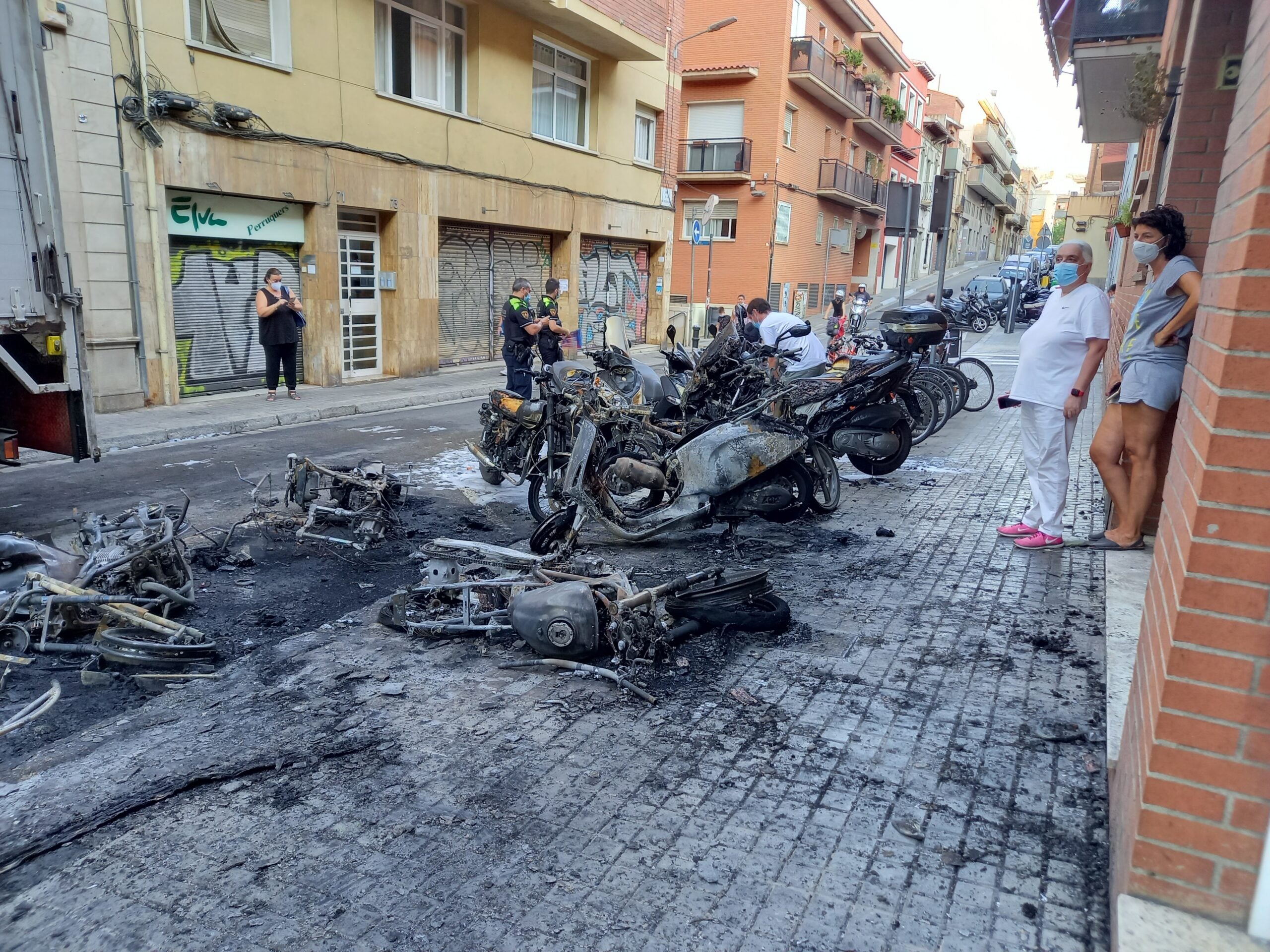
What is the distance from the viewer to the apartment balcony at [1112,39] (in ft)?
26.5

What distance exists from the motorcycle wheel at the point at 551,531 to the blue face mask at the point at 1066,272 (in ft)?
11.7

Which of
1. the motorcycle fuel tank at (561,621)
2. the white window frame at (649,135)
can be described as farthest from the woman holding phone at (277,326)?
the white window frame at (649,135)

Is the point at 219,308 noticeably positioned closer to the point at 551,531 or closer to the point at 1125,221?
the point at 551,531

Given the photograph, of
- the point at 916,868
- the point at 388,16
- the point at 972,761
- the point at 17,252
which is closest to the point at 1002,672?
the point at 972,761

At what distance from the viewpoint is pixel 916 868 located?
109 inches

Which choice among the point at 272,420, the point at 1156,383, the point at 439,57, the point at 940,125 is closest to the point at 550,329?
the point at 272,420

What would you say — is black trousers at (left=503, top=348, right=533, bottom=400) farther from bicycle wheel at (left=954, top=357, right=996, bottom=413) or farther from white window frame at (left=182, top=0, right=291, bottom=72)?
bicycle wheel at (left=954, top=357, right=996, bottom=413)

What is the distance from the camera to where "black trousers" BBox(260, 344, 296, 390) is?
1254 centimetres

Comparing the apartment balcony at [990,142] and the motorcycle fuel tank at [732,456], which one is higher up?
the apartment balcony at [990,142]

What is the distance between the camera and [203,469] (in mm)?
8453

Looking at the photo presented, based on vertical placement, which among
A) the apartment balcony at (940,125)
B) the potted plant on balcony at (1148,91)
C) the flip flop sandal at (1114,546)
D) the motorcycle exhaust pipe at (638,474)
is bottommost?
the flip flop sandal at (1114,546)

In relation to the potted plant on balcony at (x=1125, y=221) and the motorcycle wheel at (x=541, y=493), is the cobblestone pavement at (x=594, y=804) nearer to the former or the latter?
the motorcycle wheel at (x=541, y=493)

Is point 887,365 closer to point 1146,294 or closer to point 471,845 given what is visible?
point 1146,294

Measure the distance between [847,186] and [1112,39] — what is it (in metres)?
31.3
